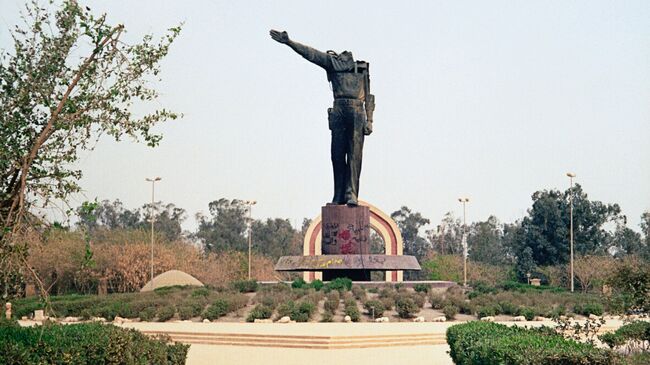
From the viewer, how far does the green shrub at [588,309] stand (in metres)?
26.3

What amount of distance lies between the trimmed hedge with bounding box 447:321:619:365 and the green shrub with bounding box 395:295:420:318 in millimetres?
9825

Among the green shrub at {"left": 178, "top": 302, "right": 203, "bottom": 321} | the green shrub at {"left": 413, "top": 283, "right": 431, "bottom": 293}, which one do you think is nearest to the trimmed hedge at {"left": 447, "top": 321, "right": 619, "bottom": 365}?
the green shrub at {"left": 178, "top": 302, "right": 203, "bottom": 321}

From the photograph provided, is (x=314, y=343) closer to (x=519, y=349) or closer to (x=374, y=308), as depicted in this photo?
(x=374, y=308)

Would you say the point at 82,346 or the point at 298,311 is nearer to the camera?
the point at 82,346

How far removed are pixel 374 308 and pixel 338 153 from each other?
6623mm

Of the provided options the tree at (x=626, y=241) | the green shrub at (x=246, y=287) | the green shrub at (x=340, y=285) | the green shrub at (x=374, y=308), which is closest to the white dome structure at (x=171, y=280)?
the green shrub at (x=246, y=287)

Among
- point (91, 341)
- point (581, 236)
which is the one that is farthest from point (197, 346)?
point (581, 236)

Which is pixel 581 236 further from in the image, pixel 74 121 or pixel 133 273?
pixel 74 121

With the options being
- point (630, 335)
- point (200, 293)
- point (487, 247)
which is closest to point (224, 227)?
point (487, 247)

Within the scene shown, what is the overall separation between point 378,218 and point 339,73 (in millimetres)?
19400

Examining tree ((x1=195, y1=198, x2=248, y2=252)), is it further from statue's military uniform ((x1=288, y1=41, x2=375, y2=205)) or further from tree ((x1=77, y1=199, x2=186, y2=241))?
statue's military uniform ((x1=288, y1=41, x2=375, y2=205))

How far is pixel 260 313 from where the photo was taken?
25.6 metres

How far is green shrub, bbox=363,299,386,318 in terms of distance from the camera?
25.5 metres

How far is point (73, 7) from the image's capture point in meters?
11.9
